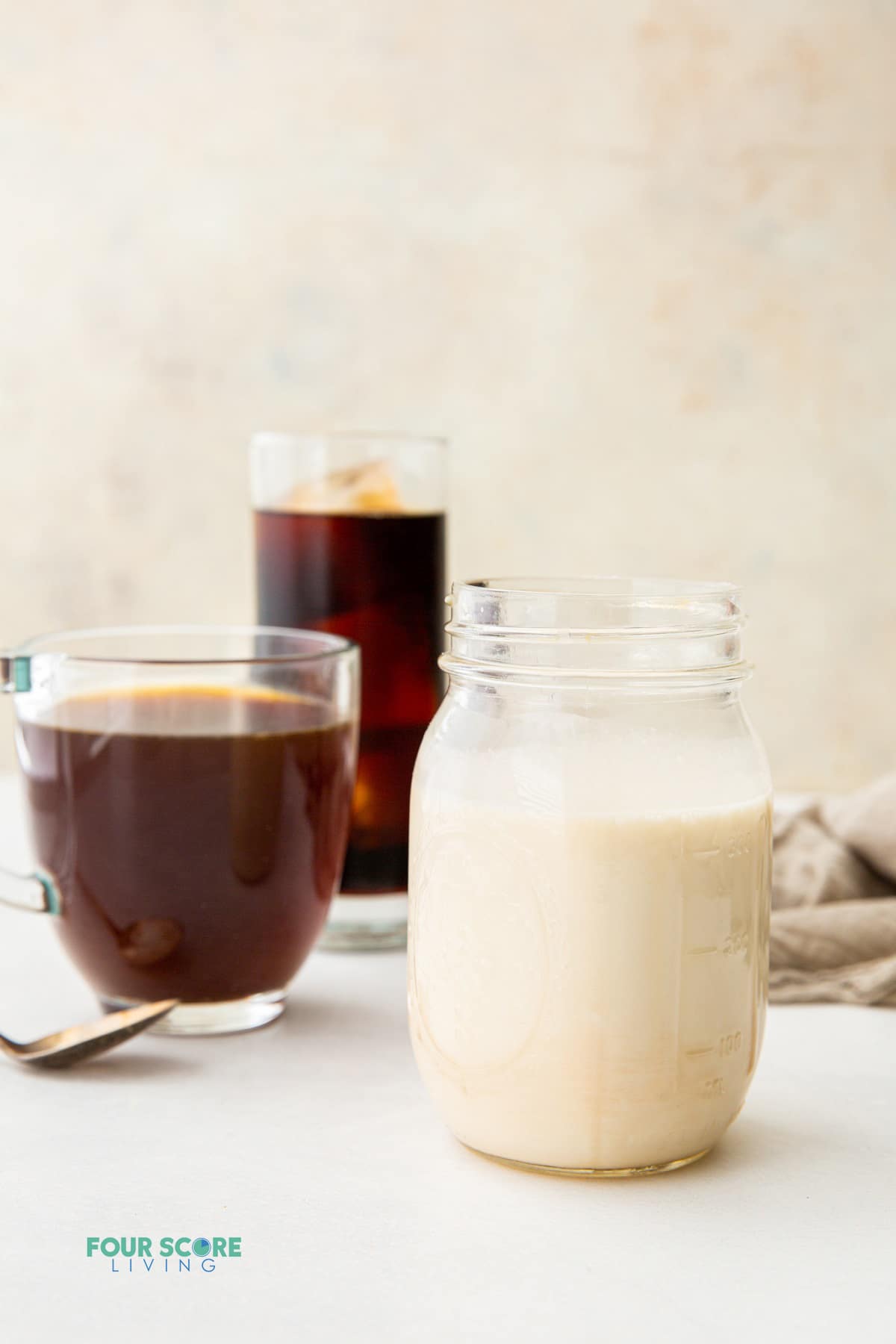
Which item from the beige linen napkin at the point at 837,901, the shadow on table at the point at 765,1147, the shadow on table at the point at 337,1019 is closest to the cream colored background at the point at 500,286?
the beige linen napkin at the point at 837,901

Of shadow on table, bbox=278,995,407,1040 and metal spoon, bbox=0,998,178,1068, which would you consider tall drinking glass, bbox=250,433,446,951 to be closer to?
shadow on table, bbox=278,995,407,1040

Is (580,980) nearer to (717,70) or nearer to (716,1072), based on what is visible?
(716,1072)

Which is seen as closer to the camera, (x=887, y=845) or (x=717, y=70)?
(x=887, y=845)

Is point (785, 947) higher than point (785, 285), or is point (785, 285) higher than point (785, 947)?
point (785, 285)

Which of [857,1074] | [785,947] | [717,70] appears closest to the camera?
[857,1074]

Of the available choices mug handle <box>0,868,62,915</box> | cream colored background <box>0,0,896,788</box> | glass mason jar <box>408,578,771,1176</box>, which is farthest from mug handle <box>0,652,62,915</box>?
cream colored background <box>0,0,896,788</box>

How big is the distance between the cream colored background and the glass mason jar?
1.32 meters

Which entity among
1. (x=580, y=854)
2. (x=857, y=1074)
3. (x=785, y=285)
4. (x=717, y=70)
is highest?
(x=717, y=70)

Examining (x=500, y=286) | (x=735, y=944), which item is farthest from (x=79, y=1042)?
(x=500, y=286)

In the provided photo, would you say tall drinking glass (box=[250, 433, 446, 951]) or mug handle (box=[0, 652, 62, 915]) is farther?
tall drinking glass (box=[250, 433, 446, 951])

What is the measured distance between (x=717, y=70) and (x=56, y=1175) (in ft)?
5.26

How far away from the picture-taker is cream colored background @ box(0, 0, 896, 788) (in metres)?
1.78

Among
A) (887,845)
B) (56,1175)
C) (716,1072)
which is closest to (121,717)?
(56,1175)

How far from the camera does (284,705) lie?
725 mm
